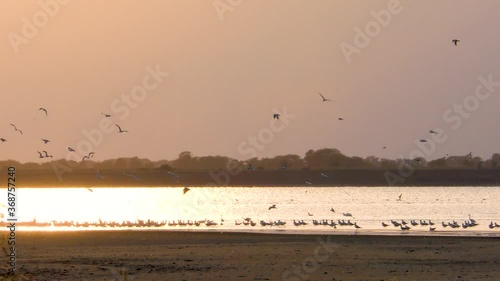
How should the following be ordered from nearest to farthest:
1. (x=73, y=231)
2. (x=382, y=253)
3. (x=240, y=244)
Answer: (x=382, y=253)
(x=240, y=244)
(x=73, y=231)

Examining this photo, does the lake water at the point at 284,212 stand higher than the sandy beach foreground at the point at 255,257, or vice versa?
the lake water at the point at 284,212

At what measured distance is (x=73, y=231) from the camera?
147 feet

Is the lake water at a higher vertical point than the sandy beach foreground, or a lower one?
higher

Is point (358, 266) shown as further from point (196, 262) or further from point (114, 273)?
point (114, 273)

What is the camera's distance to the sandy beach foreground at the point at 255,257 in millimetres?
25547

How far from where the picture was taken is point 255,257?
29906 mm

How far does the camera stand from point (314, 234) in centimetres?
4034

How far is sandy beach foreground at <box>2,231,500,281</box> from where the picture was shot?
25547 mm

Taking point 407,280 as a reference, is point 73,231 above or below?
above

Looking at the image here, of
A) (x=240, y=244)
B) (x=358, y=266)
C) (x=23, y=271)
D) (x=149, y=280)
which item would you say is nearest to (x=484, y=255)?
(x=358, y=266)

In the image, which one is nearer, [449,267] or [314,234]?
[449,267]

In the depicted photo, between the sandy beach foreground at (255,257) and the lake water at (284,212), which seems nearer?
the sandy beach foreground at (255,257)

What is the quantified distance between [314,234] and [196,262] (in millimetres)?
12334

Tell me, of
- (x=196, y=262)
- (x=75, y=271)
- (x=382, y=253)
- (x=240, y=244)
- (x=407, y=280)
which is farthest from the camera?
(x=240, y=244)
